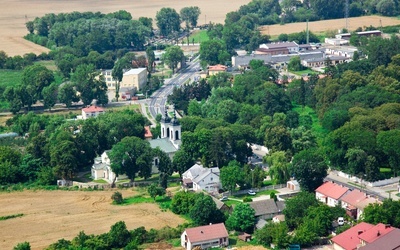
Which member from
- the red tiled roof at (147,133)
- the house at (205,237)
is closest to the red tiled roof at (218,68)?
the red tiled roof at (147,133)

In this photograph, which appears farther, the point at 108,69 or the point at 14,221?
the point at 108,69

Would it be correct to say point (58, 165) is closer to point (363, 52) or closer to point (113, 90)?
point (113, 90)

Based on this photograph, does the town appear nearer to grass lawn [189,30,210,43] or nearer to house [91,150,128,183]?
house [91,150,128,183]

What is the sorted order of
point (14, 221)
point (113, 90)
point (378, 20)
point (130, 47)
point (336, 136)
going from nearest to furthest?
point (14, 221), point (336, 136), point (113, 90), point (130, 47), point (378, 20)

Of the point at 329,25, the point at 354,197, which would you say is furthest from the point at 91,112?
the point at 329,25

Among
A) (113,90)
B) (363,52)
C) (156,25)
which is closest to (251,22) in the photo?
(156,25)

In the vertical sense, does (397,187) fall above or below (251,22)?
below

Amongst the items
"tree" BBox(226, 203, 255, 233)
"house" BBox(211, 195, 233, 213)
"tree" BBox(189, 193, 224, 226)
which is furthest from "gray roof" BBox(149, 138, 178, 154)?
"tree" BBox(226, 203, 255, 233)

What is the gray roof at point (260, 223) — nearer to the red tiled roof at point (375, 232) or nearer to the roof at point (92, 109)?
the red tiled roof at point (375, 232)
